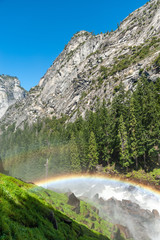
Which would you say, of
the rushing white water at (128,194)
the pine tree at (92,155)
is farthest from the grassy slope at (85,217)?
the pine tree at (92,155)

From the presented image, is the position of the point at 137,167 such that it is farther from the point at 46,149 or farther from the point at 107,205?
the point at 46,149

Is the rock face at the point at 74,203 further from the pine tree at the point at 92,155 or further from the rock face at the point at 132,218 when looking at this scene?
the pine tree at the point at 92,155

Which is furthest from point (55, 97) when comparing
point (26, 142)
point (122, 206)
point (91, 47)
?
point (122, 206)

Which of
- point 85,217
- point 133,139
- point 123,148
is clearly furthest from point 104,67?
point 85,217

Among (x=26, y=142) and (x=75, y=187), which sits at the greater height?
(x=26, y=142)

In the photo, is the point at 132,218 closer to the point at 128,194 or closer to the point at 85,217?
the point at 128,194

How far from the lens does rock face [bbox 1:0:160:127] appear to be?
84812 mm

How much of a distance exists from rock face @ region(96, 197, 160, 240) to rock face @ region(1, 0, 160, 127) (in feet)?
179

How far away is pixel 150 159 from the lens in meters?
35.9

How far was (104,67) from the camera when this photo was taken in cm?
11144

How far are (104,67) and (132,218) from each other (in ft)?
356

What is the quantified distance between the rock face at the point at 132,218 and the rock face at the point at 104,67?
179 feet

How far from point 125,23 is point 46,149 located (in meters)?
148

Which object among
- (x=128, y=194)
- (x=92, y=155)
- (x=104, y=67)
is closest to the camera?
(x=128, y=194)
